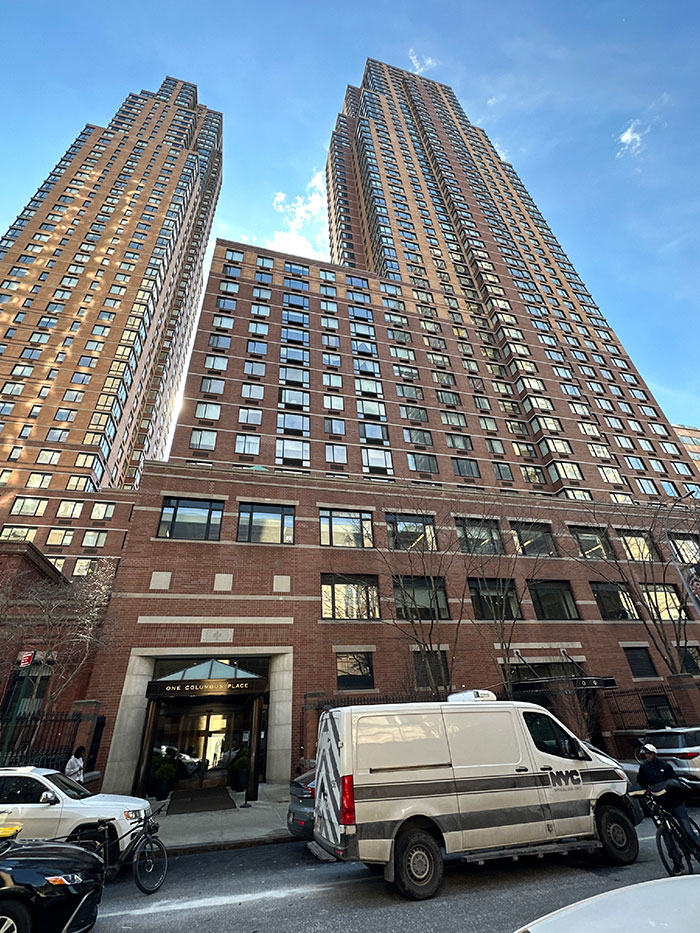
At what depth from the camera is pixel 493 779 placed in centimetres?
723

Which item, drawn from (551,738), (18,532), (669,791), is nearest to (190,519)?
(551,738)

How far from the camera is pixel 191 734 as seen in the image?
72.5 feet

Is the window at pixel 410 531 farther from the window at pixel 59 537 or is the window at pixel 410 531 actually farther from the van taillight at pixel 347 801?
the window at pixel 59 537

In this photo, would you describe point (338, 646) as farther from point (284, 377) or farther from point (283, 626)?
point (284, 377)

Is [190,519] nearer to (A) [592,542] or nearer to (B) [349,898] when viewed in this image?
(B) [349,898]

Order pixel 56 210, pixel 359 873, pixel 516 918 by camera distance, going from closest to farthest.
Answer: pixel 516 918
pixel 359 873
pixel 56 210

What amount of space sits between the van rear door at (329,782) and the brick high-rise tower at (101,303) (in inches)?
1678

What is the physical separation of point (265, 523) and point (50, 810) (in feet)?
50.7

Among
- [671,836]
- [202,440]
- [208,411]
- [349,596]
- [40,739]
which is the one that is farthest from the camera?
[208,411]

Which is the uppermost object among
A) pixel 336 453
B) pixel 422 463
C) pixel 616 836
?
pixel 336 453

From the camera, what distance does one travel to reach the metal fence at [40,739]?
1338 cm

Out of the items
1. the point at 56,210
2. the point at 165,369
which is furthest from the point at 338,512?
the point at 56,210

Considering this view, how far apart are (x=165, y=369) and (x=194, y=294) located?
28634mm

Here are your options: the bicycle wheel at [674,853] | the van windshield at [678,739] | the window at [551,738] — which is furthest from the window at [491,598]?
the bicycle wheel at [674,853]
